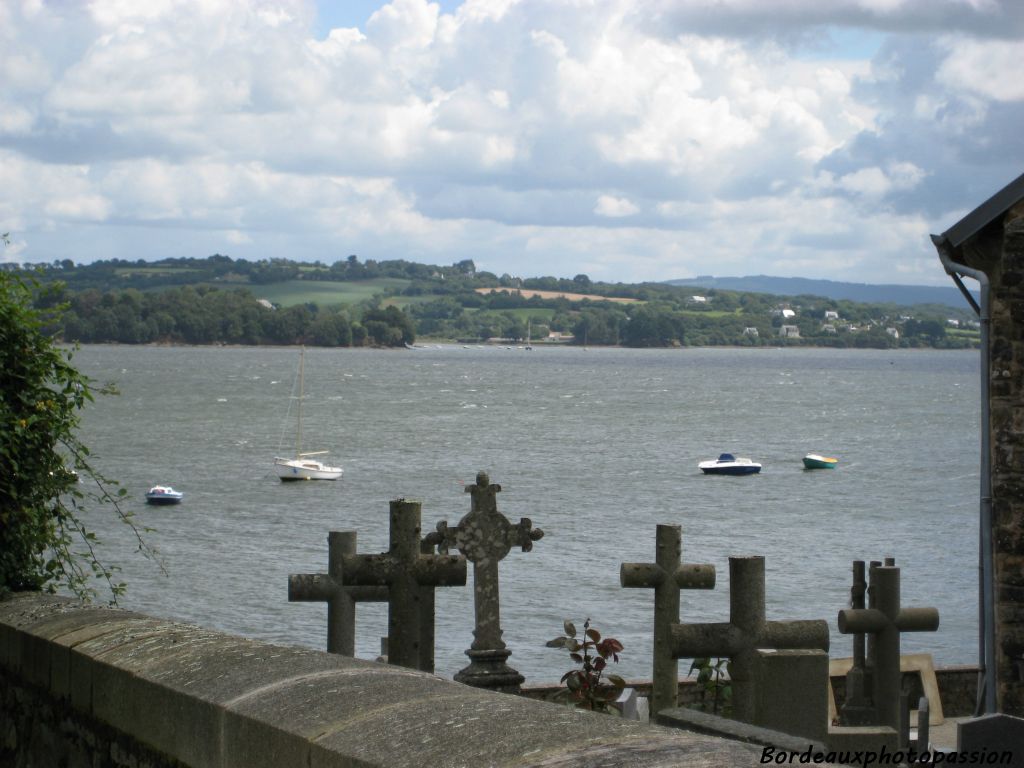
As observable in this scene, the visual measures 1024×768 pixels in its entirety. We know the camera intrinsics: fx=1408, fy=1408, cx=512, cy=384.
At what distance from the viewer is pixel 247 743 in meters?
3.18

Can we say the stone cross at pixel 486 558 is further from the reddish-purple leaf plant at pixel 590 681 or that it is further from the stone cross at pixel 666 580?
the stone cross at pixel 666 580

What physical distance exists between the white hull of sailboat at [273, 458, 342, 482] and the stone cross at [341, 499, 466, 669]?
181ft

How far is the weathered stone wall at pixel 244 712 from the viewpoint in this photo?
2.59 meters

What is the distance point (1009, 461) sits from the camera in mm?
9891

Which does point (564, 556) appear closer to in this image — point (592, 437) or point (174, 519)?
point (174, 519)

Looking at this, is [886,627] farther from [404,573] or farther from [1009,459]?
[404,573]

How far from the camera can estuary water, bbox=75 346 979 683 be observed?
109 feet

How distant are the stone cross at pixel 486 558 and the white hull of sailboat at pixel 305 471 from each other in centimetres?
5557

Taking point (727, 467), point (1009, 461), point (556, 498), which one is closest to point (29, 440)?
point (1009, 461)

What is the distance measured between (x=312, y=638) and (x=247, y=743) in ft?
90.3

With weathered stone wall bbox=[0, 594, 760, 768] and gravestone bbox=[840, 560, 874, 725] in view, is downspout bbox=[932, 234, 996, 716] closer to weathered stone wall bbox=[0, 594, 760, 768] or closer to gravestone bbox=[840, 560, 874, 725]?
gravestone bbox=[840, 560, 874, 725]

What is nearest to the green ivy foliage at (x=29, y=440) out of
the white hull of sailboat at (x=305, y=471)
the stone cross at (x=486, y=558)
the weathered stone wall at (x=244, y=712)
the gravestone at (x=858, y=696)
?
the weathered stone wall at (x=244, y=712)

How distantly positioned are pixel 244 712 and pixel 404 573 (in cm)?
476

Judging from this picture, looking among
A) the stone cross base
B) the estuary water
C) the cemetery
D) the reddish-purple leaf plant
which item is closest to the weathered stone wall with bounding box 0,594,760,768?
the cemetery
